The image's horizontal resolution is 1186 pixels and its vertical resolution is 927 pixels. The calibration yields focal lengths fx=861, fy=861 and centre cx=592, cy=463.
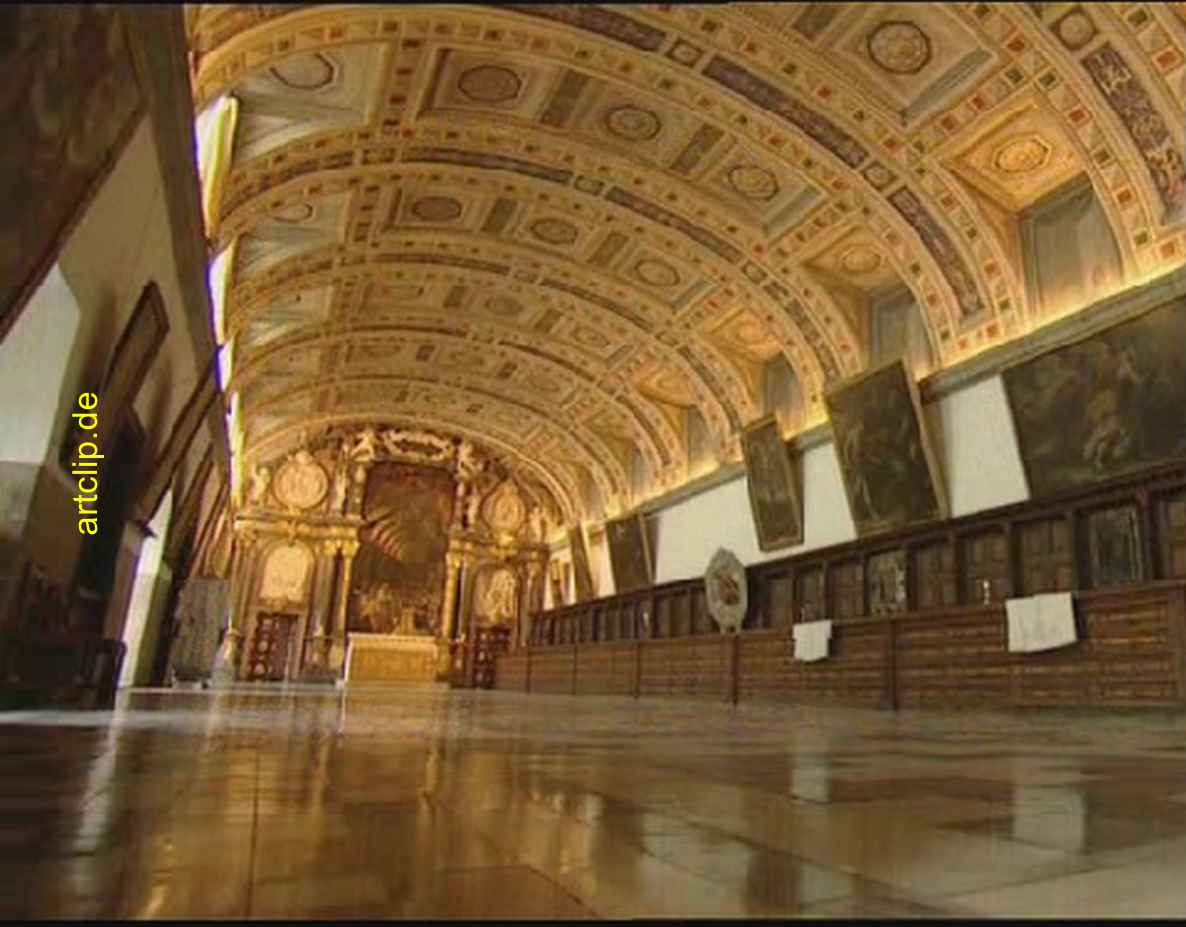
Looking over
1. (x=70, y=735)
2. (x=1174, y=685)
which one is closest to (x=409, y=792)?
(x=70, y=735)

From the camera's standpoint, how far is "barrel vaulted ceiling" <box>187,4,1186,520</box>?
31.1 ft

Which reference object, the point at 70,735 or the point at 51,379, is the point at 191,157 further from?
the point at 70,735

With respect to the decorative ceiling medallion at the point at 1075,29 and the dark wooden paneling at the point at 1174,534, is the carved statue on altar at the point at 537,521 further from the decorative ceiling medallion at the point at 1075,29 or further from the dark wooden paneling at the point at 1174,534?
the decorative ceiling medallion at the point at 1075,29

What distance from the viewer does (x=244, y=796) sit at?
2.16 meters

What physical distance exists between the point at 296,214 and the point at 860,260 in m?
9.13

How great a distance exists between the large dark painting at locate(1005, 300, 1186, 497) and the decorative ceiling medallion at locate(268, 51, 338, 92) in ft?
31.9

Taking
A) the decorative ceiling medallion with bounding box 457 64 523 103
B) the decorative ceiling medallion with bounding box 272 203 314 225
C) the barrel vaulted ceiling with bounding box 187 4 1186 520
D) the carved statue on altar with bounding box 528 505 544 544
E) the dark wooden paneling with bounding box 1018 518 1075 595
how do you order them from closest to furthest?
1. the barrel vaulted ceiling with bounding box 187 4 1186 520
2. the dark wooden paneling with bounding box 1018 518 1075 595
3. the decorative ceiling medallion with bounding box 457 64 523 103
4. the decorative ceiling medallion with bounding box 272 203 314 225
5. the carved statue on altar with bounding box 528 505 544 544

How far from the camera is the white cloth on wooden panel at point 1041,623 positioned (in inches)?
358

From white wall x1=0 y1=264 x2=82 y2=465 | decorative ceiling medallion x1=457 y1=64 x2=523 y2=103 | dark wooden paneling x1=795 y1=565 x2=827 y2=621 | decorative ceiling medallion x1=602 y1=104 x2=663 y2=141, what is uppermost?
decorative ceiling medallion x1=457 y1=64 x2=523 y2=103

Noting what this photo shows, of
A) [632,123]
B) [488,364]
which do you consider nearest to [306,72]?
[632,123]

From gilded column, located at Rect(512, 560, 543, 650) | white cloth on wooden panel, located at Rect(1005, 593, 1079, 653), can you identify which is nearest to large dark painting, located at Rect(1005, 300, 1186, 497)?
white cloth on wooden panel, located at Rect(1005, 593, 1079, 653)

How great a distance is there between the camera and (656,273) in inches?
632

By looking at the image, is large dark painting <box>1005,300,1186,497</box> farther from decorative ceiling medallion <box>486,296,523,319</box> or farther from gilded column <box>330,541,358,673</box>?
gilded column <box>330,541,358,673</box>

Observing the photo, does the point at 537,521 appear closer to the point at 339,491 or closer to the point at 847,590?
the point at 339,491
